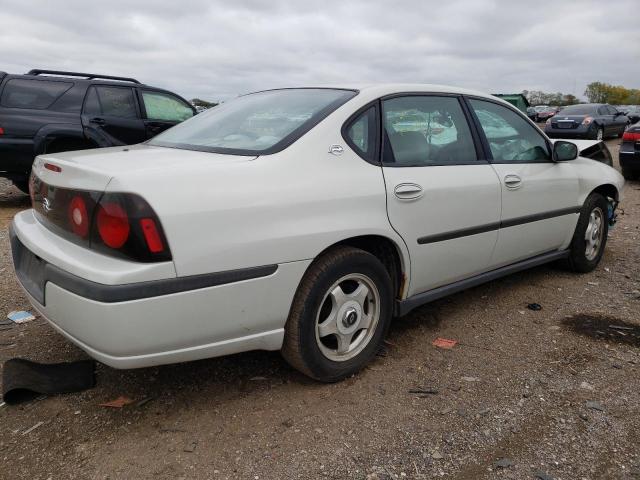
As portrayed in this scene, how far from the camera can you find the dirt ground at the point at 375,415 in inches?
85.7

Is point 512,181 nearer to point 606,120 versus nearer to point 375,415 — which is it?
point 375,415

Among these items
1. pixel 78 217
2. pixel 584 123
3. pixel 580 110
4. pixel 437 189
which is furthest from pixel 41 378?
pixel 580 110

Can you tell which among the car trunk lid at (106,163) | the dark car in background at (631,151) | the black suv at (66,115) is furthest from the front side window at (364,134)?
the dark car in background at (631,151)

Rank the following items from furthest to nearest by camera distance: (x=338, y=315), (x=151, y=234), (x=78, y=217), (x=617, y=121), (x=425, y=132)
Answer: (x=617, y=121)
(x=425, y=132)
(x=338, y=315)
(x=78, y=217)
(x=151, y=234)

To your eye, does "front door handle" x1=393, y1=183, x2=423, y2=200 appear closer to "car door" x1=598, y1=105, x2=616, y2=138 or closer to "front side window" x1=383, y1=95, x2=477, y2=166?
"front side window" x1=383, y1=95, x2=477, y2=166

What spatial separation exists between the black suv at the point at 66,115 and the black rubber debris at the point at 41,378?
16.9 feet

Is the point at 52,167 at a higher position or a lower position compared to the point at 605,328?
higher

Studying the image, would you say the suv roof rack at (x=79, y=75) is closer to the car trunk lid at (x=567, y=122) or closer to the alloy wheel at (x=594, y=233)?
the alloy wheel at (x=594, y=233)

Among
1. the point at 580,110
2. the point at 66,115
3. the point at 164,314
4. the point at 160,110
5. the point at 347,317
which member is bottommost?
the point at 347,317

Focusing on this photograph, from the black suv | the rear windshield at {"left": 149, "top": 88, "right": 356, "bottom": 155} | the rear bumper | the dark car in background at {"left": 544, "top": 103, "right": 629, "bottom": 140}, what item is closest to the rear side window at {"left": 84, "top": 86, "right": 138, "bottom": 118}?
the black suv

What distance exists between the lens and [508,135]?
3816 millimetres

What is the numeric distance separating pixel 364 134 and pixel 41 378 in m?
2.10

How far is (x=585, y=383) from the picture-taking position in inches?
112

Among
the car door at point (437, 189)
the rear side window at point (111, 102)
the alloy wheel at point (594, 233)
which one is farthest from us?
the rear side window at point (111, 102)
